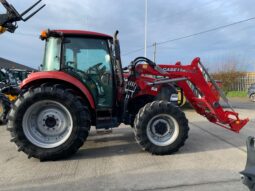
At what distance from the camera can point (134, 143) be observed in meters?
7.14

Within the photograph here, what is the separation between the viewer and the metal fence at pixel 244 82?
100ft

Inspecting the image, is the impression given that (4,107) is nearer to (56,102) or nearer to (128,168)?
(56,102)

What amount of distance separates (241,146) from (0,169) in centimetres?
477

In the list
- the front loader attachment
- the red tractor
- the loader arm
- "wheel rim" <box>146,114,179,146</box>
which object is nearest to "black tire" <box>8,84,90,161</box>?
the red tractor

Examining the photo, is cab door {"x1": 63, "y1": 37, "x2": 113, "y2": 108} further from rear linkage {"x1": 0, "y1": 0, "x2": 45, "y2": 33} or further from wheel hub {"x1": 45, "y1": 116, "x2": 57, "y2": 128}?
rear linkage {"x1": 0, "y1": 0, "x2": 45, "y2": 33}

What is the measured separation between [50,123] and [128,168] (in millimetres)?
1739

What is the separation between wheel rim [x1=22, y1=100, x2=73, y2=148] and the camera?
5918mm

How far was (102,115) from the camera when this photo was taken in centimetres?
653

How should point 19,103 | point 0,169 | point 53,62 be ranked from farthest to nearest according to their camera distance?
point 53,62
point 19,103
point 0,169

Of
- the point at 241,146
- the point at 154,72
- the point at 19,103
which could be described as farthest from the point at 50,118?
the point at 241,146

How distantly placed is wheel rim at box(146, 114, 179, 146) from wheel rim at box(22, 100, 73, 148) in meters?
1.56

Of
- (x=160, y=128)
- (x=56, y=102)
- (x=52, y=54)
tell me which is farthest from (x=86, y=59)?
(x=160, y=128)

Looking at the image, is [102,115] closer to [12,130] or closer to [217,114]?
[12,130]

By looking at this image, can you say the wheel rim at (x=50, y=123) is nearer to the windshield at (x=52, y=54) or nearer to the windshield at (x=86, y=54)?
the windshield at (x=52, y=54)
